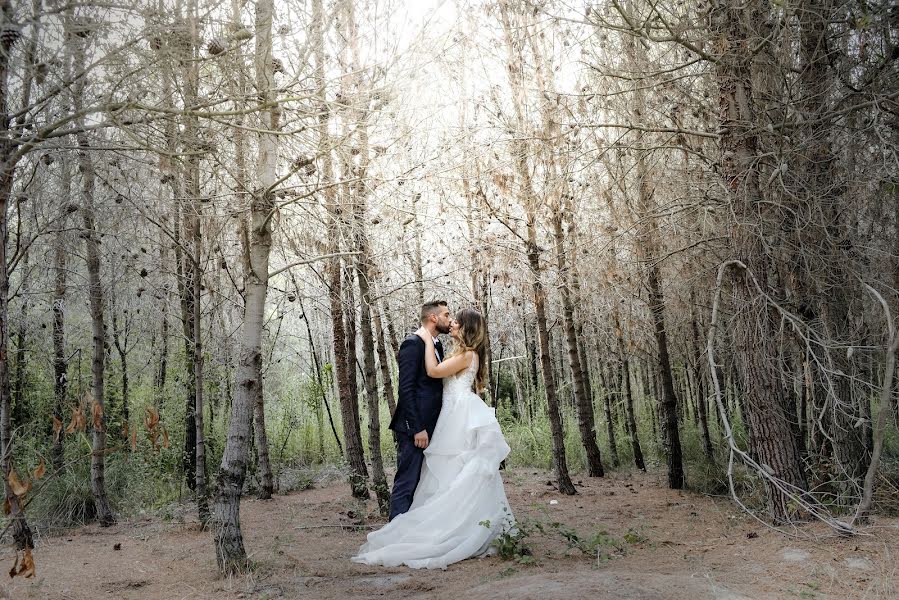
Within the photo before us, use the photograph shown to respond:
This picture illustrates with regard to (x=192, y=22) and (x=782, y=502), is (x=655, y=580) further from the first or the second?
(x=192, y=22)

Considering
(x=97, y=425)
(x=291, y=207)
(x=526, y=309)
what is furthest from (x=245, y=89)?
(x=526, y=309)

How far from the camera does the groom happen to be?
5789 millimetres

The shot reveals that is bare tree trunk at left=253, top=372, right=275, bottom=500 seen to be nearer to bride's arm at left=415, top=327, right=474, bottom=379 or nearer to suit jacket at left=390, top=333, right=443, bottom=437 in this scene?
suit jacket at left=390, top=333, right=443, bottom=437

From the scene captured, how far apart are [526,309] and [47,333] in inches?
317

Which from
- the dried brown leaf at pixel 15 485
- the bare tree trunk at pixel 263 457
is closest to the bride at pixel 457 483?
the dried brown leaf at pixel 15 485

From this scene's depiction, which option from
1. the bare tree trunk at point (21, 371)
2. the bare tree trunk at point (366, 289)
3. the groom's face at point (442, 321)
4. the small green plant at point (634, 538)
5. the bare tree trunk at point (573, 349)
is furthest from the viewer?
the bare tree trunk at point (21, 371)

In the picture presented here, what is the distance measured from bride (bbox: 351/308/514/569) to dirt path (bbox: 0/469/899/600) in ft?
0.62

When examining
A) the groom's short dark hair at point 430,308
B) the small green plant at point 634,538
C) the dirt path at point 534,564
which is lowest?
the small green plant at point 634,538

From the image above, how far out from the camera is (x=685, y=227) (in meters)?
6.33

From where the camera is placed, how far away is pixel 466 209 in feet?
29.6

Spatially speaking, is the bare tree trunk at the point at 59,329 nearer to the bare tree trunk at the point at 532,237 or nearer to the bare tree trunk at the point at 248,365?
the bare tree trunk at the point at 248,365

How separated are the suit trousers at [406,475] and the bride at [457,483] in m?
0.07

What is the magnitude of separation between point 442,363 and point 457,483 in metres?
1.03

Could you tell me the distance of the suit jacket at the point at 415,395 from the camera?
586 centimetres
